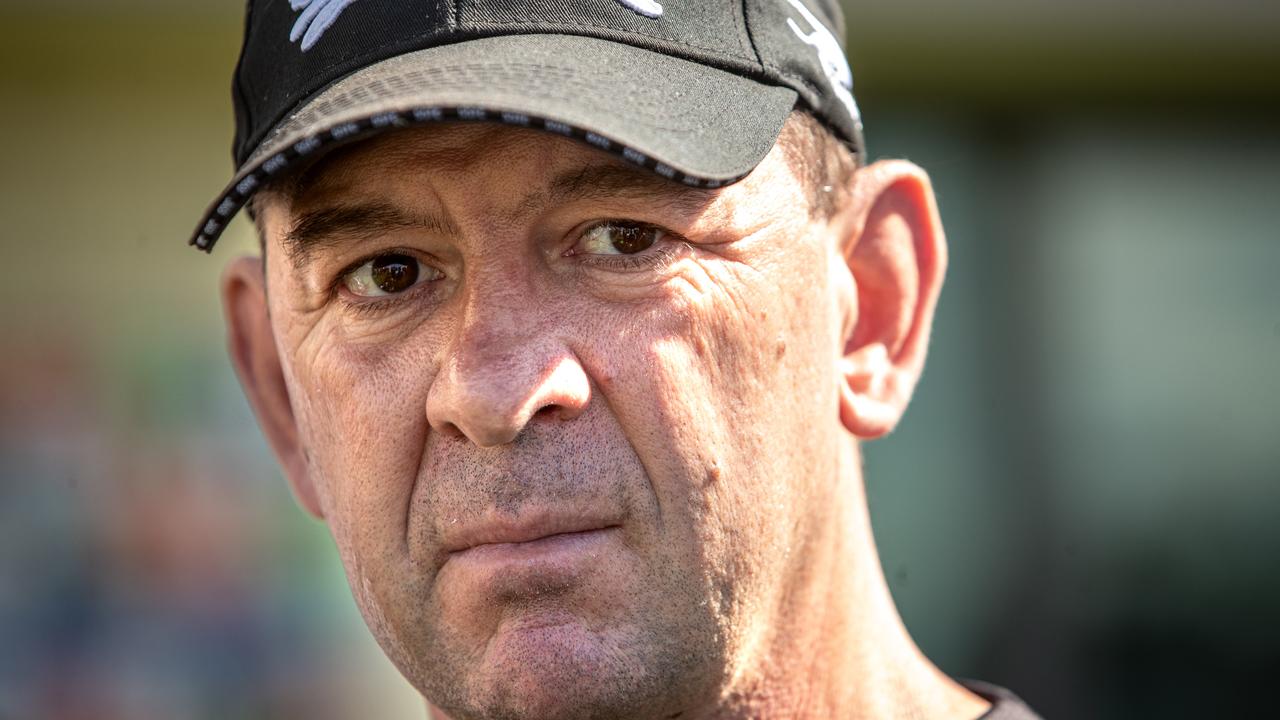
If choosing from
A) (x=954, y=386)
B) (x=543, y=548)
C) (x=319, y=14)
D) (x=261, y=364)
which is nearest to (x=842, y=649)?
(x=543, y=548)

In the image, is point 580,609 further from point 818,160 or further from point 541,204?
point 818,160

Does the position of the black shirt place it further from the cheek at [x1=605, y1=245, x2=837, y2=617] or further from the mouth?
the mouth

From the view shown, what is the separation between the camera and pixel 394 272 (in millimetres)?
1914

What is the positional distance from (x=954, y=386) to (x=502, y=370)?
186 inches

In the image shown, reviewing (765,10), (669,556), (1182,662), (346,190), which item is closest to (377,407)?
(346,190)

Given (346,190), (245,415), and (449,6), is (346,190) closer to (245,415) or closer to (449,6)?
Answer: (449,6)

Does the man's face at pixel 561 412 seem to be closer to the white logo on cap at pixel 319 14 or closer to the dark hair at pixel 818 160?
the dark hair at pixel 818 160

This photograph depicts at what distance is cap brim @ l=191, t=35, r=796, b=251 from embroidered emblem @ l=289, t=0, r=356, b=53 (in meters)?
0.11

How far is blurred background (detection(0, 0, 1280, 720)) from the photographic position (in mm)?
5434

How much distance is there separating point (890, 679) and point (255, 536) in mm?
3859

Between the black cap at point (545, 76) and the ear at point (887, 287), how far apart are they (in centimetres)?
27

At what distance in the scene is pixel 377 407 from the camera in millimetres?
1893

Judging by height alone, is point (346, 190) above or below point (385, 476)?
above

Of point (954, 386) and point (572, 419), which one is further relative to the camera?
point (954, 386)
